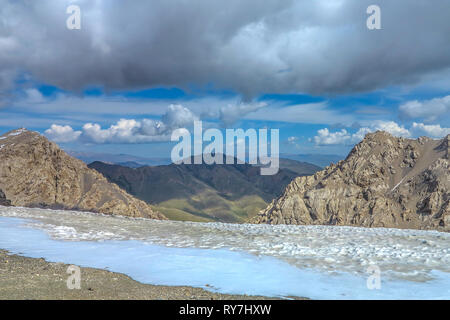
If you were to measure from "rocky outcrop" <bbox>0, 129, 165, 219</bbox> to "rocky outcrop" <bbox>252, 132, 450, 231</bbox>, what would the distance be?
29914mm

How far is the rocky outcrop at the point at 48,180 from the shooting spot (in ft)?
196

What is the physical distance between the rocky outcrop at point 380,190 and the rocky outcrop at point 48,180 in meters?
29.9

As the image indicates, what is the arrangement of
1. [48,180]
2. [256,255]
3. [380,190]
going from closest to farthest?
[256,255] < [380,190] < [48,180]

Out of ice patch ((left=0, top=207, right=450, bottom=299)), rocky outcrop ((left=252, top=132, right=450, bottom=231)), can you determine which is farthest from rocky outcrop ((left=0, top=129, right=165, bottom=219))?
ice patch ((left=0, top=207, right=450, bottom=299))

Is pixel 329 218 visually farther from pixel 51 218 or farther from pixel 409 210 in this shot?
pixel 51 218

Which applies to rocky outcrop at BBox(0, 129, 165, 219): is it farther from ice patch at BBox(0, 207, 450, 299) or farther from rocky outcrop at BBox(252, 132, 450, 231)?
ice patch at BBox(0, 207, 450, 299)

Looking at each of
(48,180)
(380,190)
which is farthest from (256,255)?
(48,180)

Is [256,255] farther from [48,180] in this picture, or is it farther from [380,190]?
[48,180]

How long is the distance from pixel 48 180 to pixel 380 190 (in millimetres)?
54971

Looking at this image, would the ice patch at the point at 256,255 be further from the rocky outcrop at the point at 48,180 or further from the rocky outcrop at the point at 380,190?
the rocky outcrop at the point at 48,180

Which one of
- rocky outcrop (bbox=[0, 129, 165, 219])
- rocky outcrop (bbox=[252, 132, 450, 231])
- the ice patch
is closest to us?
the ice patch

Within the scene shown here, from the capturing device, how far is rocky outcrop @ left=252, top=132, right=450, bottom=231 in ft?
150

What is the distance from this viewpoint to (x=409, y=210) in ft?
154

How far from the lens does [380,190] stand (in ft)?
Answer: 174
